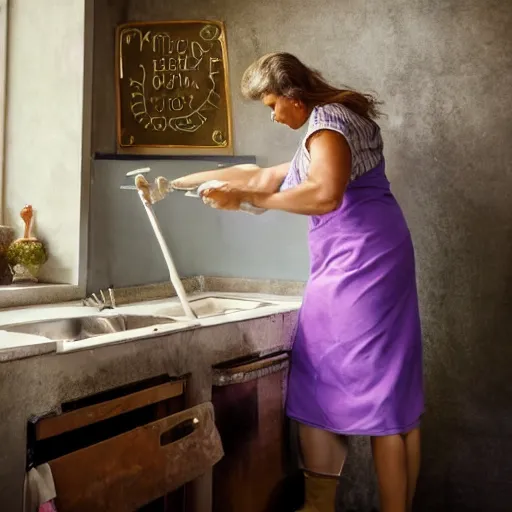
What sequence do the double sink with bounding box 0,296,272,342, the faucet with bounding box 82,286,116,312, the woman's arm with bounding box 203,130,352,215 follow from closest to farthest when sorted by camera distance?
the woman's arm with bounding box 203,130,352,215 < the double sink with bounding box 0,296,272,342 < the faucet with bounding box 82,286,116,312

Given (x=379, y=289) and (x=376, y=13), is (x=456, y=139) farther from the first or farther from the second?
(x=379, y=289)

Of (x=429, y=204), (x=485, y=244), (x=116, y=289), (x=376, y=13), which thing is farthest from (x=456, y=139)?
(x=116, y=289)

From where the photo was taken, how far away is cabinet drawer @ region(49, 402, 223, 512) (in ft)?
3.44

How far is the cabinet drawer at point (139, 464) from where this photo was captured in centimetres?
105

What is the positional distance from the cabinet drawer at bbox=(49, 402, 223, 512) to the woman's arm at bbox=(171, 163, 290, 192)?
774 mm

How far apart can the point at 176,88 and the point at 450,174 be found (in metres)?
0.93

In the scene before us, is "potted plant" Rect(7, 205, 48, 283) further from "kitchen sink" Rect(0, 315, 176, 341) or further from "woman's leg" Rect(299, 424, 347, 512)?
"woman's leg" Rect(299, 424, 347, 512)

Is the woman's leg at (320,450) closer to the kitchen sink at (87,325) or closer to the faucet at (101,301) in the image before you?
the kitchen sink at (87,325)

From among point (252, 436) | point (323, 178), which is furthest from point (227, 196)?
point (252, 436)

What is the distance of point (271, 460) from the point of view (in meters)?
1.67

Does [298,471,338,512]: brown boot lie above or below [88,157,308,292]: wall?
below

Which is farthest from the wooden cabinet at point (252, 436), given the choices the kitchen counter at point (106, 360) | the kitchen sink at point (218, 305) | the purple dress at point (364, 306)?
the kitchen sink at point (218, 305)

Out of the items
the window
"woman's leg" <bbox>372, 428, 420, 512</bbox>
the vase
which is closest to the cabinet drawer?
"woman's leg" <bbox>372, 428, 420, 512</bbox>

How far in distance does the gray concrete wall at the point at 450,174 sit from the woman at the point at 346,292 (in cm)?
42
